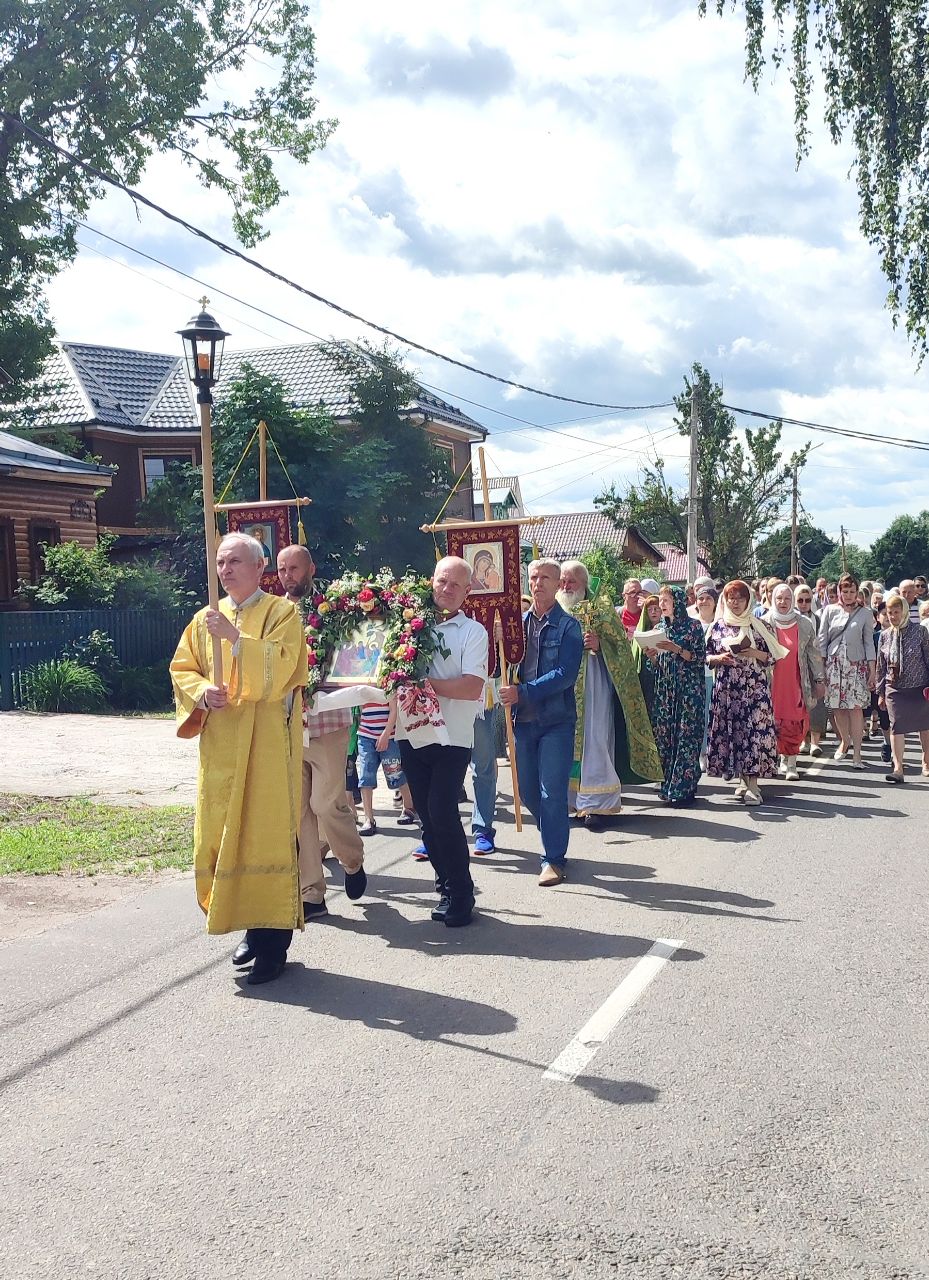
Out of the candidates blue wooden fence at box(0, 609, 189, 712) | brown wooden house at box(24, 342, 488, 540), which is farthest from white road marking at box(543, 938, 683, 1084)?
brown wooden house at box(24, 342, 488, 540)

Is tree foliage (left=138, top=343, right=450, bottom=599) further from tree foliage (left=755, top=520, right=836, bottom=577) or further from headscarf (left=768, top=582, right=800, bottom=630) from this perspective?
tree foliage (left=755, top=520, right=836, bottom=577)

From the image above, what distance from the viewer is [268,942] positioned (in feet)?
18.9

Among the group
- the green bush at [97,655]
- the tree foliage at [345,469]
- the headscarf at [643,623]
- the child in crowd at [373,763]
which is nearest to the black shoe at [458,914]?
the child in crowd at [373,763]

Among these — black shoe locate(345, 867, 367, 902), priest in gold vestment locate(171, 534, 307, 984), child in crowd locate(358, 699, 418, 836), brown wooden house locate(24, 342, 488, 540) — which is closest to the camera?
priest in gold vestment locate(171, 534, 307, 984)

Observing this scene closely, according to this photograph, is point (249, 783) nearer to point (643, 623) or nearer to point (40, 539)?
point (643, 623)

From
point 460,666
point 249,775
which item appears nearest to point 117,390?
point 460,666

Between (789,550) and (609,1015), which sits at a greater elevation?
(789,550)

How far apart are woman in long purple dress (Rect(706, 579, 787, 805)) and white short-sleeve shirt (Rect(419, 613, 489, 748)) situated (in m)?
4.78

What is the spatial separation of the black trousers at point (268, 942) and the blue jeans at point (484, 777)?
3.11 meters

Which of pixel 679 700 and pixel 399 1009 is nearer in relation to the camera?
pixel 399 1009

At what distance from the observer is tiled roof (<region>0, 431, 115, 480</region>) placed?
75.5ft

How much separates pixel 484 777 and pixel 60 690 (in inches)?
458

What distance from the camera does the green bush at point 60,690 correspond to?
18719mm

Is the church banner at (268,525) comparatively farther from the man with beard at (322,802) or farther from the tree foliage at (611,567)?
the tree foliage at (611,567)
